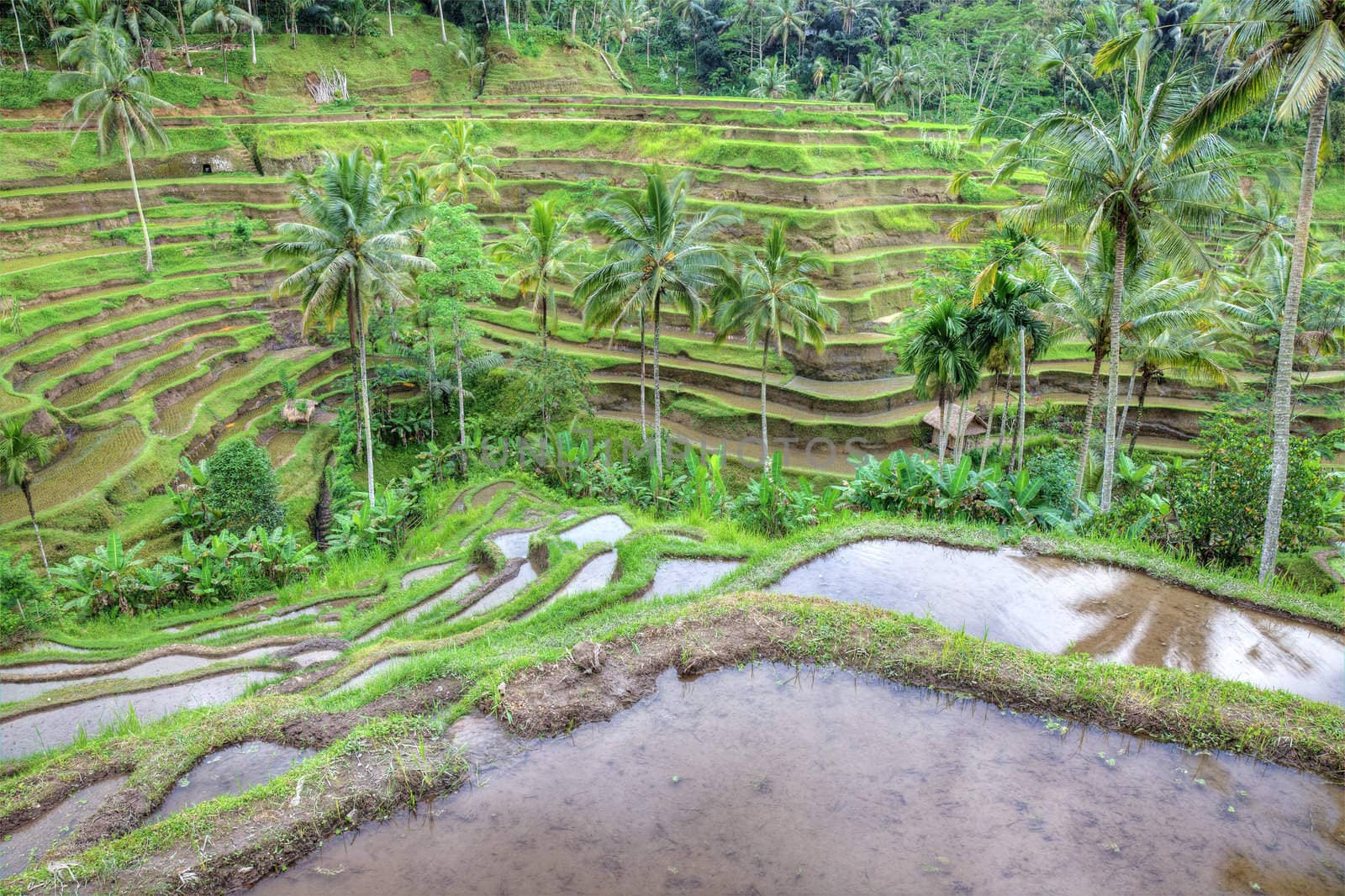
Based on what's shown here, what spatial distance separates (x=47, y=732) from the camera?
33.4ft

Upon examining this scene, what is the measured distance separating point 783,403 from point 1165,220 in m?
15.6

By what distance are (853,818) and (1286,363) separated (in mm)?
9683

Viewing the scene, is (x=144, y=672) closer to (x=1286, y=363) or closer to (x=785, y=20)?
(x=1286, y=363)

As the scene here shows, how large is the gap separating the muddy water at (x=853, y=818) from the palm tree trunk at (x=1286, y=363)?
18.1 feet

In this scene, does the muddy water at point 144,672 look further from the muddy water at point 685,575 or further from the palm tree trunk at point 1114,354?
the palm tree trunk at point 1114,354

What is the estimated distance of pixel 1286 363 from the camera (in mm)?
11539

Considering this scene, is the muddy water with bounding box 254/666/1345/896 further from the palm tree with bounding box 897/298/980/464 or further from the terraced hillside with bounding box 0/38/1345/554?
the terraced hillside with bounding box 0/38/1345/554

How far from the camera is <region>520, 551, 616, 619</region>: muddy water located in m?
12.3

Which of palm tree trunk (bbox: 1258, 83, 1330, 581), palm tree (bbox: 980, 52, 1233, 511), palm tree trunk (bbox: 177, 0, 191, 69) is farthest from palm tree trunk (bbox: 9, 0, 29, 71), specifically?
palm tree trunk (bbox: 1258, 83, 1330, 581)

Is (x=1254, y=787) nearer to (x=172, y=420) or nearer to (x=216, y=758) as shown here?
(x=216, y=758)

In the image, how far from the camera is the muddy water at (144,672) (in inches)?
Result: 453

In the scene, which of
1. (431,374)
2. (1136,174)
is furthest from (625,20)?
(1136,174)

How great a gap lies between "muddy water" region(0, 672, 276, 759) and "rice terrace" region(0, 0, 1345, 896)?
2.5 inches

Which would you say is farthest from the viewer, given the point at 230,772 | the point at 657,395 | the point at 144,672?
the point at 657,395
